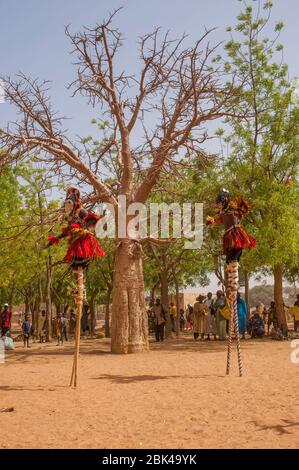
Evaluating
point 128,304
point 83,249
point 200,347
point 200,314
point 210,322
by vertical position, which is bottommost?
point 200,347

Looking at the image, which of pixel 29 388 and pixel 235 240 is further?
pixel 235 240

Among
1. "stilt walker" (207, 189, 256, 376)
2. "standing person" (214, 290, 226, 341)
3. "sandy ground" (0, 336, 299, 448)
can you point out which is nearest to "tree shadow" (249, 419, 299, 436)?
"sandy ground" (0, 336, 299, 448)

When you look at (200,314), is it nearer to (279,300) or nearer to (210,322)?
(210,322)

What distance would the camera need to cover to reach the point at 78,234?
8.27 meters

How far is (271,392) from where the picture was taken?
719 cm

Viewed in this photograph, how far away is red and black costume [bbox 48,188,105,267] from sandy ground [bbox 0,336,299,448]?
2165mm

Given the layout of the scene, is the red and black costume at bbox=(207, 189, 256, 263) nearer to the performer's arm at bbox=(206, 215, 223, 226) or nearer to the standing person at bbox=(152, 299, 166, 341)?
the performer's arm at bbox=(206, 215, 223, 226)

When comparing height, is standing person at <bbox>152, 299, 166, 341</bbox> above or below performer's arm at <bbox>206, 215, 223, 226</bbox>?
below

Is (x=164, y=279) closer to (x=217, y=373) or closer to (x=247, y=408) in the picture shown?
(x=217, y=373)

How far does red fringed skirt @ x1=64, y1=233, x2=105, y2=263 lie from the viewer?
8.19 m

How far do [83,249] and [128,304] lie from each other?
585 centimetres

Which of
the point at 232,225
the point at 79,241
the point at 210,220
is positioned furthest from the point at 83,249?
the point at 232,225

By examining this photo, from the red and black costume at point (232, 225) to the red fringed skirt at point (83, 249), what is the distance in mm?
2205

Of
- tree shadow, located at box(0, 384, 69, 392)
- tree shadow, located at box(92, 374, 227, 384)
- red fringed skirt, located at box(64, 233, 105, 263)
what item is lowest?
tree shadow, located at box(0, 384, 69, 392)
